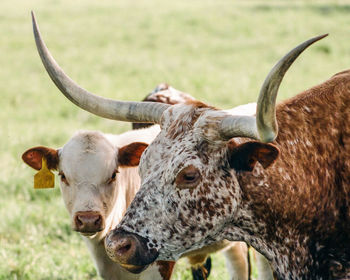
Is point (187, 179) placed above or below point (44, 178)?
above

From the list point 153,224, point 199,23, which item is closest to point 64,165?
point 153,224

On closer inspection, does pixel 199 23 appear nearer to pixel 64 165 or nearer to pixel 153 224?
pixel 64 165

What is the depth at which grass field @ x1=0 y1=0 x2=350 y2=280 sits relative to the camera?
661cm

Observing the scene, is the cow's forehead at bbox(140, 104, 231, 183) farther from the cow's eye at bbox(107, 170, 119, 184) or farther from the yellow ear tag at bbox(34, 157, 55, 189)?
the yellow ear tag at bbox(34, 157, 55, 189)

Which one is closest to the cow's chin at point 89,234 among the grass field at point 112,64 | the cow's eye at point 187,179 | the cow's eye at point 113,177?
the cow's eye at point 113,177

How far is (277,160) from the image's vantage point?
3.65 meters

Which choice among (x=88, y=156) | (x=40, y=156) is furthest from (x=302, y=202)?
(x=40, y=156)

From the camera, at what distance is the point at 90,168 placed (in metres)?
5.01

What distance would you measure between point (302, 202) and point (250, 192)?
0.30 meters

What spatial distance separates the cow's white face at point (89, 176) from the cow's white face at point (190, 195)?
47.9 inches

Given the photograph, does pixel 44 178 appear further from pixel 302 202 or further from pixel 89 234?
pixel 302 202

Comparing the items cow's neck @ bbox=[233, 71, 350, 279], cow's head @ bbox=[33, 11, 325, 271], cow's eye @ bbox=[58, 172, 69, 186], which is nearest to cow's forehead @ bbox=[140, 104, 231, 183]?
cow's head @ bbox=[33, 11, 325, 271]

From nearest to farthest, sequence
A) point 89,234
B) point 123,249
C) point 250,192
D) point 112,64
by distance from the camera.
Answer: point 123,249 < point 250,192 < point 89,234 < point 112,64

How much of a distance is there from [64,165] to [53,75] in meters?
1.16
